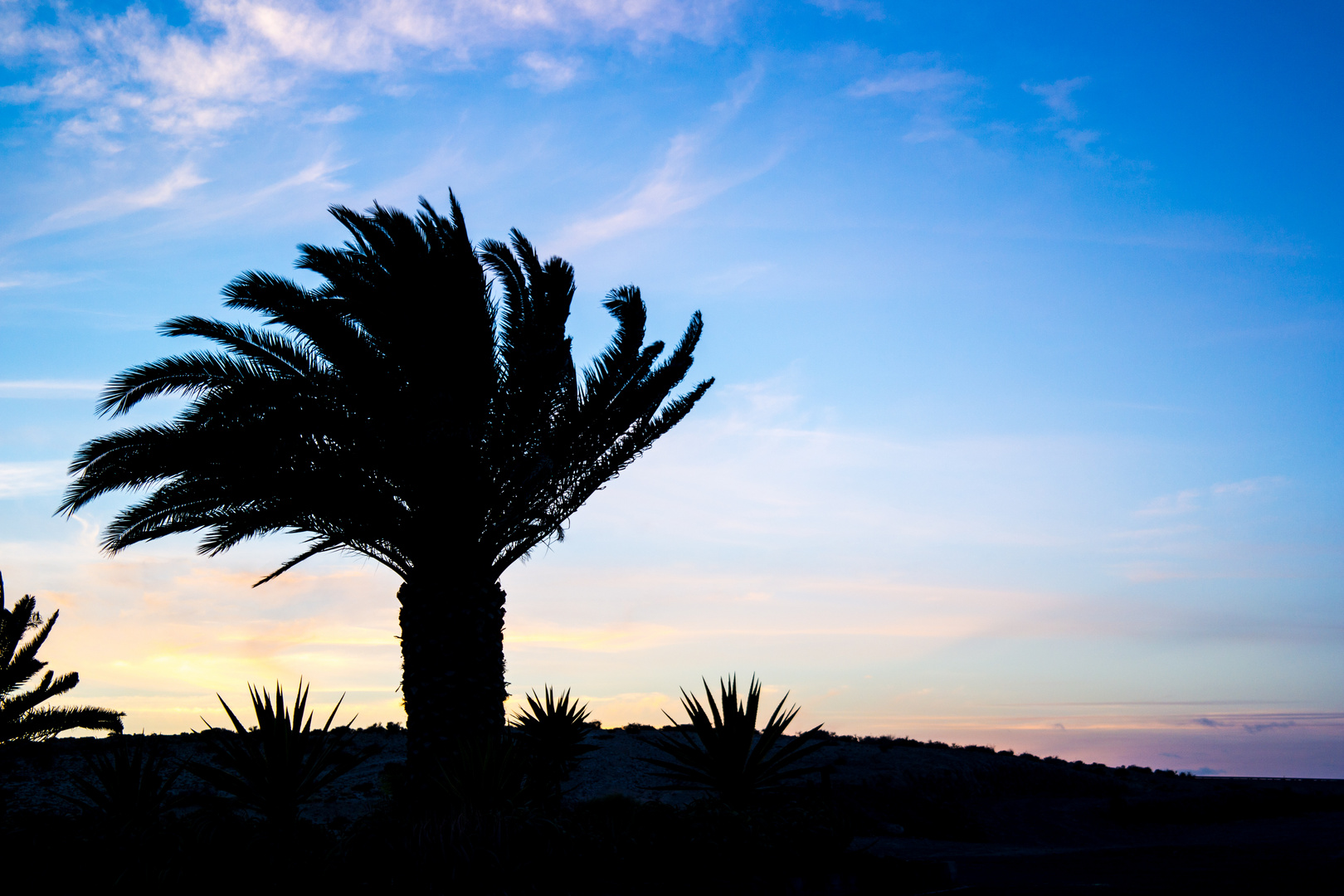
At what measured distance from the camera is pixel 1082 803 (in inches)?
883

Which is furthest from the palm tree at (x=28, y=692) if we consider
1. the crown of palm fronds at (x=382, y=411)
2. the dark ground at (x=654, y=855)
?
the crown of palm fronds at (x=382, y=411)

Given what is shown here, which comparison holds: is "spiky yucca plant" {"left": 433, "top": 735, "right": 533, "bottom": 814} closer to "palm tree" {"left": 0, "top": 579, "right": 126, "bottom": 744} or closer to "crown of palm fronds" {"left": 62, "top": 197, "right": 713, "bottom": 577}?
"crown of palm fronds" {"left": 62, "top": 197, "right": 713, "bottom": 577}

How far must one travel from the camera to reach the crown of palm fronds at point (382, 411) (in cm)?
1251

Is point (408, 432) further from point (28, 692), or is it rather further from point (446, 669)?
point (28, 692)

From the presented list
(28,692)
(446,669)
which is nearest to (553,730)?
(446,669)

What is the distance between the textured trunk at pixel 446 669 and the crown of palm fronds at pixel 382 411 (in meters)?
0.66

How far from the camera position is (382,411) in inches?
513

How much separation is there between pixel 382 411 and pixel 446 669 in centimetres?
371

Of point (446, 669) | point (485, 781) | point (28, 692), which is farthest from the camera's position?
point (28, 692)

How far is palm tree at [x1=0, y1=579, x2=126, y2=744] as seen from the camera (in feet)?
64.3

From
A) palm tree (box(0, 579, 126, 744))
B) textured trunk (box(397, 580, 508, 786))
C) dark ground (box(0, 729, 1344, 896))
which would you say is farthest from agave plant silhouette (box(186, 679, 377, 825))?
palm tree (box(0, 579, 126, 744))

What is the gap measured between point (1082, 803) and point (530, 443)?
16.8 metres

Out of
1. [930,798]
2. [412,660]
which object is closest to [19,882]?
[412,660]

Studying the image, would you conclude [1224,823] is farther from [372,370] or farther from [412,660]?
[372,370]
